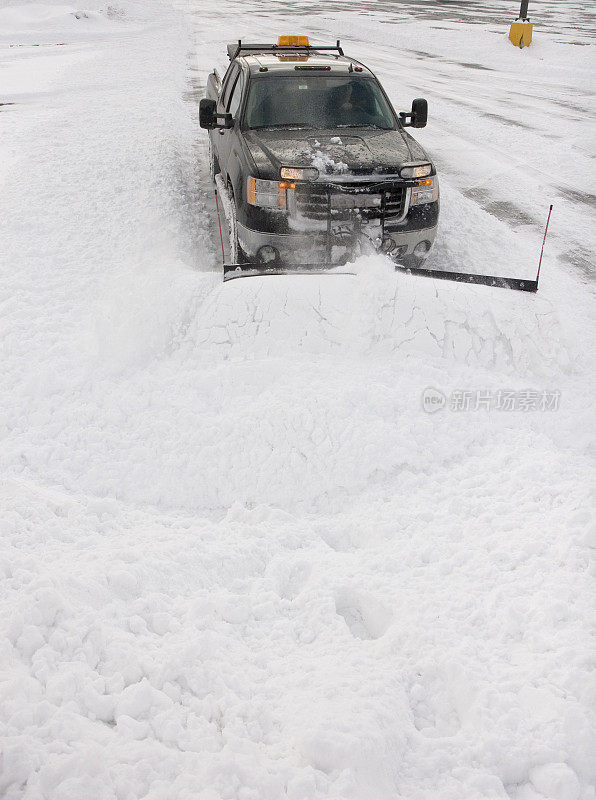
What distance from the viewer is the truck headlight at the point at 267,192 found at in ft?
16.4

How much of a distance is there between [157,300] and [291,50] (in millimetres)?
4323

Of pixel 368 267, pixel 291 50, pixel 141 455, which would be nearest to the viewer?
pixel 141 455

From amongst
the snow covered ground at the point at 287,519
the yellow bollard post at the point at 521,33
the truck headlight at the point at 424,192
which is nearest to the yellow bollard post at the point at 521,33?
the yellow bollard post at the point at 521,33

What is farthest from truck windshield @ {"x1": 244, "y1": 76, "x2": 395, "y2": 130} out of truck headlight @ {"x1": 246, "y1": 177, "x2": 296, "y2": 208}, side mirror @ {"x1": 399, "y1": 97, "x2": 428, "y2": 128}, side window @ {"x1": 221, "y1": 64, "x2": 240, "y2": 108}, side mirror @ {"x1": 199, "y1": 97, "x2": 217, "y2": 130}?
truck headlight @ {"x1": 246, "y1": 177, "x2": 296, "y2": 208}

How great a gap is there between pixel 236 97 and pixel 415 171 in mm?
2463

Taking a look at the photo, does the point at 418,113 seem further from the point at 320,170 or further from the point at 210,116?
the point at 210,116

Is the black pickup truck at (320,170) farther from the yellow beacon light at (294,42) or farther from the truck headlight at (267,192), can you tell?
the yellow beacon light at (294,42)

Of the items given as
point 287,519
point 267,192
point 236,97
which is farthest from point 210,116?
point 287,519

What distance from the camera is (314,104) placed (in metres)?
6.00

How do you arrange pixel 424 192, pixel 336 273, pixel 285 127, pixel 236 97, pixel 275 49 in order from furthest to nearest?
pixel 275 49 < pixel 236 97 < pixel 285 127 < pixel 424 192 < pixel 336 273

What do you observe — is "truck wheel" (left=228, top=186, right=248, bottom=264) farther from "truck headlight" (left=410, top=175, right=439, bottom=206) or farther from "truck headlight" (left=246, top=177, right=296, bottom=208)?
"truck headlight" (left=410, top=175, right=439, bottom=206)

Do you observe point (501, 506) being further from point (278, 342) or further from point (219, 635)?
point (278, 342)

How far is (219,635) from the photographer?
98.3 inches

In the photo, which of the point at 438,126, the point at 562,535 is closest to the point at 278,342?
the point at 562,535
